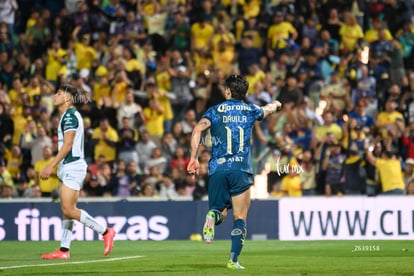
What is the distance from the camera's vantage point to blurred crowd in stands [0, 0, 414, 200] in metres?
22.8

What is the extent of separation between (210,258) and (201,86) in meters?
10.4

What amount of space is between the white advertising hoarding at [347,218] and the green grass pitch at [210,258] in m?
0.92

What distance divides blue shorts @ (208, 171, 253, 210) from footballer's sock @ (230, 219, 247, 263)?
296 mm

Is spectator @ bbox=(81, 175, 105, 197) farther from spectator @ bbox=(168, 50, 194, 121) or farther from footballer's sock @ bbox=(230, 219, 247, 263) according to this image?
footballer's sock @ bbox=(230, 219, 247, 263)

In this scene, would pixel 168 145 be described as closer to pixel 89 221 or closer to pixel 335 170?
pixel 335 170

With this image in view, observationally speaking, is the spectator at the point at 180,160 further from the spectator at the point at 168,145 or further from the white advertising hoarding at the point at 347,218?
the white advertising hoarding at the point at 347,218

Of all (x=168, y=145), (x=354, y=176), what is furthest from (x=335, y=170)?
(x=168, y=145)

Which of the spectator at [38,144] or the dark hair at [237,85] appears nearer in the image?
the dark hair at [237,85]

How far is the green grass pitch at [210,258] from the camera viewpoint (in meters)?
12.8

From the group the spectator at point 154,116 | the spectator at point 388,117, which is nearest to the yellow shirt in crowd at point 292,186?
the spectator at point 388,117

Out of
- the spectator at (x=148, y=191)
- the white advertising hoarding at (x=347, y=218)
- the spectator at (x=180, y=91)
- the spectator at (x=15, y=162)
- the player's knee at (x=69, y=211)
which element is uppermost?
the spectator at (x=180, y=91)

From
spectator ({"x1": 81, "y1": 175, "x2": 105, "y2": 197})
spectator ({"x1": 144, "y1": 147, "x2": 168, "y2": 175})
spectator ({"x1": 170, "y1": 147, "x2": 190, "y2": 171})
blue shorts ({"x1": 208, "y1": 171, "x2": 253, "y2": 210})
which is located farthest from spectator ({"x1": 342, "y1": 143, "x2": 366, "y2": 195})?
blue shorts ({"x1": 208, "y1": 171, "x2": 253, "y2": 210})

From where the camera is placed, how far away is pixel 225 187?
42.4ft

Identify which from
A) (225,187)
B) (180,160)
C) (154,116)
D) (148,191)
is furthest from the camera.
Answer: (154,116)
